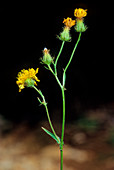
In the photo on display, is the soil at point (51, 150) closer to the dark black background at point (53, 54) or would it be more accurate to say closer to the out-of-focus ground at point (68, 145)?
the out-of-focus ground at point (68, 145)

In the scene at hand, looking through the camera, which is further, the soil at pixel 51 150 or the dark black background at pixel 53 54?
the dark black background at pixel 53 54

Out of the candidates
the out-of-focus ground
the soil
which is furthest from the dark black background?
the soil

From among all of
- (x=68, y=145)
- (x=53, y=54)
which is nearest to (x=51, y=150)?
(x=68, y=145)

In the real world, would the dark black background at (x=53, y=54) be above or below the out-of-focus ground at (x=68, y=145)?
above

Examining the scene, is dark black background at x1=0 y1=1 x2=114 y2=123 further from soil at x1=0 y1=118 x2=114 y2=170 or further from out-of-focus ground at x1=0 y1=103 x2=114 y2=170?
soil at x1=0 y1=118 x2=114 y2=170

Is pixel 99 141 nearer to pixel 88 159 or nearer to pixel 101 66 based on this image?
pixel 88 159

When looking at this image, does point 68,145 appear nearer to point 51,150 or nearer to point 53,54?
point 51,150

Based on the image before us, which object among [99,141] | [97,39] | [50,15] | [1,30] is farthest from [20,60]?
[99,141]

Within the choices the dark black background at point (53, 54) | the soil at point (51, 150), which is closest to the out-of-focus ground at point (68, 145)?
the soil at point (51, 150)
